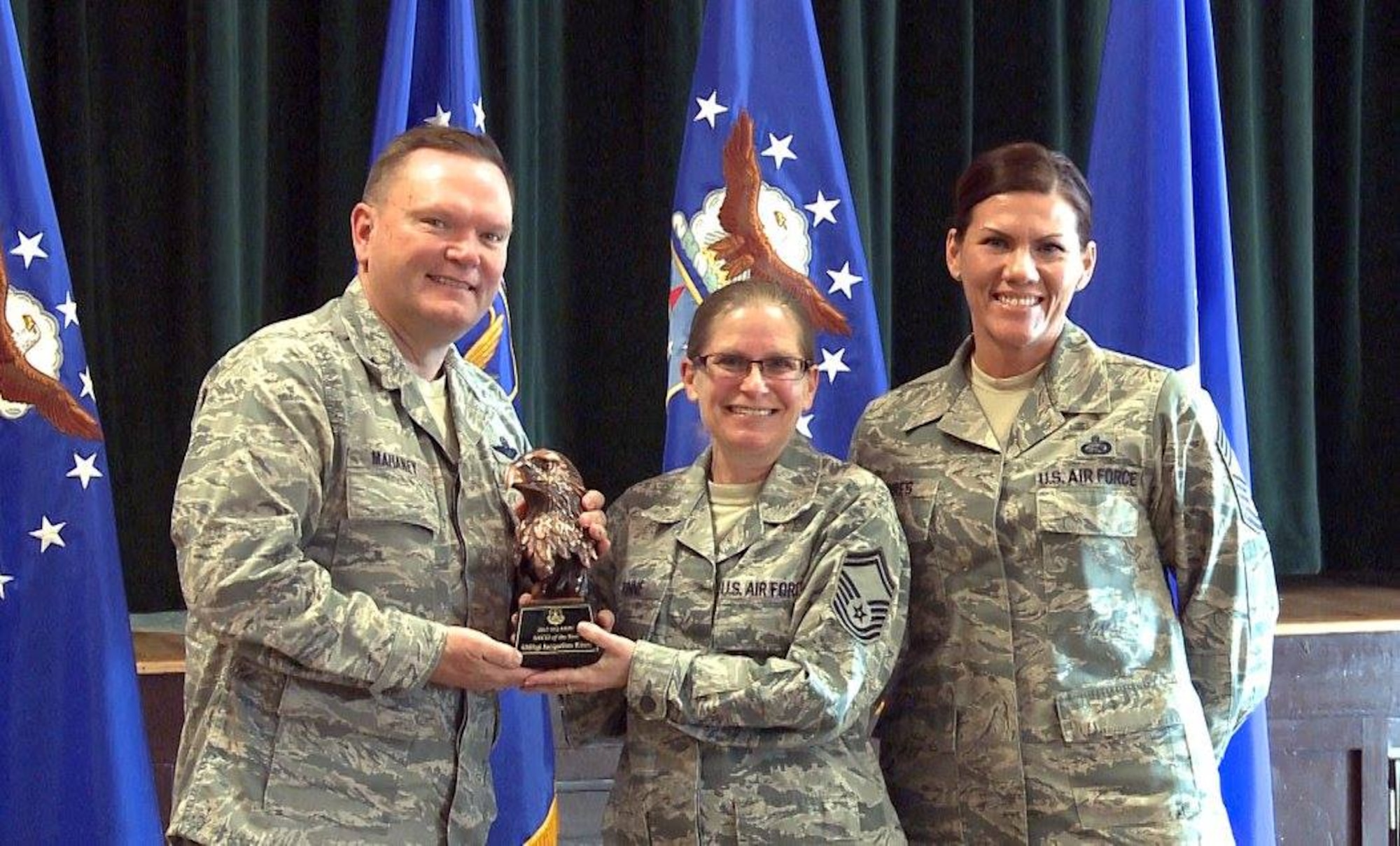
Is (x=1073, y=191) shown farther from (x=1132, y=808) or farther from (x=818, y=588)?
(x=1132, y=808)

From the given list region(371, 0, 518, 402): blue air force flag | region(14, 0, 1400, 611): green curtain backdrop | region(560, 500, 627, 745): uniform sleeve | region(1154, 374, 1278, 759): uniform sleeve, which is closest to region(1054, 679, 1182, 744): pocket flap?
region(1154, 374, 1278, 759): uniform sleeve

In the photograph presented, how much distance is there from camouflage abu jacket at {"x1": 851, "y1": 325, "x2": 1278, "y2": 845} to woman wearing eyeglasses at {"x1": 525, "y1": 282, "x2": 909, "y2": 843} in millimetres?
116

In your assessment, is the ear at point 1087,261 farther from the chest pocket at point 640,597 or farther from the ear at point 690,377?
the chest pocket at point 640,597

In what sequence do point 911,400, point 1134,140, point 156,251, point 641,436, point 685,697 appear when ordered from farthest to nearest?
point 641,436 → point 156,251 → point 1134,140 → point 911,400 → point 685,697

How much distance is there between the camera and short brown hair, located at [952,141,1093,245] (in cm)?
215

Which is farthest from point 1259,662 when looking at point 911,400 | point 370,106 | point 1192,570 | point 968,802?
point 370,106

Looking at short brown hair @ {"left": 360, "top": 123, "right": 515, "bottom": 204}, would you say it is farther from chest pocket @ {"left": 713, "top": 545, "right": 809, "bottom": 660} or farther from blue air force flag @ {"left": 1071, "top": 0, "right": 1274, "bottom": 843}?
blue air force flag @ {"left": 1071, "top": 0, "right": 1274, "bottom": 843}

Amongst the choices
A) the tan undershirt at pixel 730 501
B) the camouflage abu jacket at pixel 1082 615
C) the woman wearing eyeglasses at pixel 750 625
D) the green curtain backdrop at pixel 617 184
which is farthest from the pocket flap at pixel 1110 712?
the green curtain backdrop at pixel 617 184

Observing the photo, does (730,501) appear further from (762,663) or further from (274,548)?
(274,548)

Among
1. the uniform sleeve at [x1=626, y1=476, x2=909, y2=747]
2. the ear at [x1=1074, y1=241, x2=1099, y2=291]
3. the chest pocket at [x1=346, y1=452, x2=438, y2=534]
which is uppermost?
the ear at [x1=1074, y1=241, x2=1099, y2=291]

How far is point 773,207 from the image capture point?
10.3ft

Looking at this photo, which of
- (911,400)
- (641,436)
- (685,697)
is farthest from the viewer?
(641,436)

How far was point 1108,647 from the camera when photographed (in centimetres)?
210

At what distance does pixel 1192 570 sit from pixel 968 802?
0.44m
